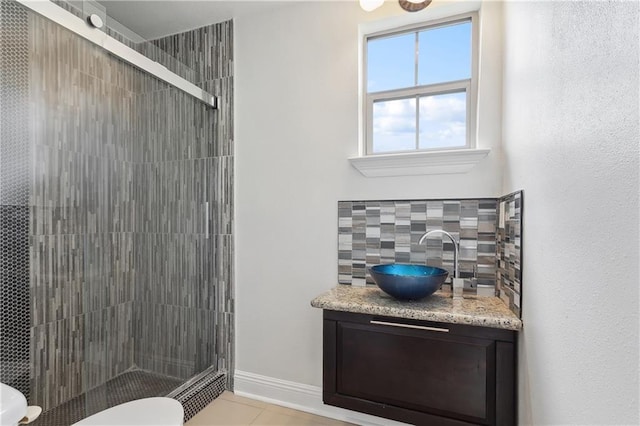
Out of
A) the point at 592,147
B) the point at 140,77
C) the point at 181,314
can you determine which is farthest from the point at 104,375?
the point at 592,147

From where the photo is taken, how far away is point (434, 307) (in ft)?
5.11

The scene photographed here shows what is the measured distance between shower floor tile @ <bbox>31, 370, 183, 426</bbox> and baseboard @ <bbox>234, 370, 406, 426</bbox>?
0.45 m

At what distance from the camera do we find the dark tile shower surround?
1794 millimetres

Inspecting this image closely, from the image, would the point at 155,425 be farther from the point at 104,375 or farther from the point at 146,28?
the point at 146,28

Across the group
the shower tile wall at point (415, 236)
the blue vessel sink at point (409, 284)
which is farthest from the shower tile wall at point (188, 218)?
the blue vessel sink at point (409, 284)

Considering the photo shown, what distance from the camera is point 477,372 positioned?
1432 millimetres

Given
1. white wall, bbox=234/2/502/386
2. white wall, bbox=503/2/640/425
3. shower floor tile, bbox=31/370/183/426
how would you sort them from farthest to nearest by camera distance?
1. white wall, bbox=234/2/502/386
2. shower floor tile, bbox=31/370/183/426
3. white wall, bbox=503/2/640/425

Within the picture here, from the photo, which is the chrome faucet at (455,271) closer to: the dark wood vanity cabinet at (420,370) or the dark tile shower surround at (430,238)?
the dark tile shower surround at (430,238)

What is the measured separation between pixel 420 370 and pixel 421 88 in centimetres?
165

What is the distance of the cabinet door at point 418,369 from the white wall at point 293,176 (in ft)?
1.73

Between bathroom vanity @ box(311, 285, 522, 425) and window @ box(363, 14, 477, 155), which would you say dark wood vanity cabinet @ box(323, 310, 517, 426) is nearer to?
bathroom vanity @ box(311, 285, 522, 425)

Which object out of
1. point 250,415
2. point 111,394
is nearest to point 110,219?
point 111,394

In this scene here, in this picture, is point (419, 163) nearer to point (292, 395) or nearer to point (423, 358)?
point (423, 358)

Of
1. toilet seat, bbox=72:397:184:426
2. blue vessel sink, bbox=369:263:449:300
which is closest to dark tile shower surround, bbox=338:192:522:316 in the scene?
blue vessel sink, bbox=369:263:449:300
